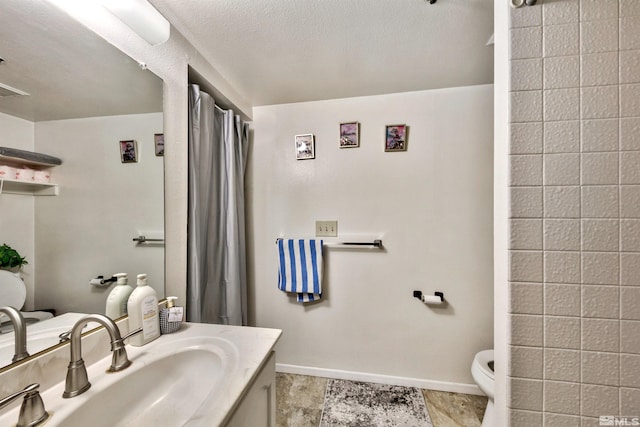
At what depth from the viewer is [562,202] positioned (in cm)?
57

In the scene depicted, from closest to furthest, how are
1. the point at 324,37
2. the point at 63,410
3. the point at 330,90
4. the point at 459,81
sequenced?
the point at 63,410 < the point at 324,37 < the point at 459,81 < the point at 330,90

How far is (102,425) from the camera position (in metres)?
0.58

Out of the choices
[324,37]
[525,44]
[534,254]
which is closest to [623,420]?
[534,254]

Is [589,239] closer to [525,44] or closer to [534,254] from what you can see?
[534,254]

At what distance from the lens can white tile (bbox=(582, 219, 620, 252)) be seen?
21.8 inches

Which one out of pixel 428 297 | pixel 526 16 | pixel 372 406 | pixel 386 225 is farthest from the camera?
pixel 386 225

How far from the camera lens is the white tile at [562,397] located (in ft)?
1.86

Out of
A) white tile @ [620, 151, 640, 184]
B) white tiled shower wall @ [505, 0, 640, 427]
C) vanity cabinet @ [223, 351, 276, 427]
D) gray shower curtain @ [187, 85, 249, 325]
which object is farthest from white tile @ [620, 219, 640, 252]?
gray shower curtain @ [187, 85, 249, 325]

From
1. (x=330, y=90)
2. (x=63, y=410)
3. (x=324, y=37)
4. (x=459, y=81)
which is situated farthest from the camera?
(x=330, y=90)

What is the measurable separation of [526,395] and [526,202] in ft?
1.68

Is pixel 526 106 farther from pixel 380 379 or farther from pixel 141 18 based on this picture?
pixel 380 379

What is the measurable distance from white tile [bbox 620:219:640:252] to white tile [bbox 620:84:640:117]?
10.6 inches

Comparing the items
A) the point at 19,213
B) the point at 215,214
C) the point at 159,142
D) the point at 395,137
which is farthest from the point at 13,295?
the point at 395,137

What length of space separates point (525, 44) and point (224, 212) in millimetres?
1615
